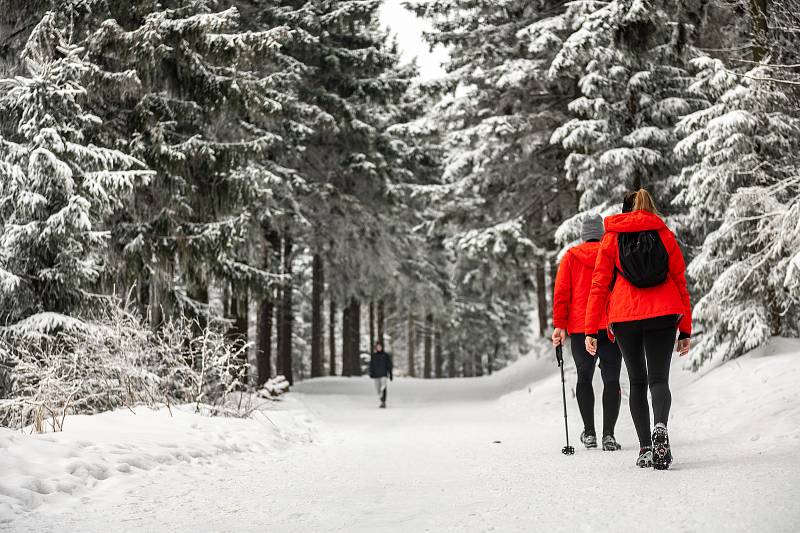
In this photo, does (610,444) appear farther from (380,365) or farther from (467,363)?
(467,363)

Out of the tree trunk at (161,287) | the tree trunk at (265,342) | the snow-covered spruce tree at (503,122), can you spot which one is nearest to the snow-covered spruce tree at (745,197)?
the snow-covered spruce tree at (503,122)

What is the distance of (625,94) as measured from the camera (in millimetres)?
11750

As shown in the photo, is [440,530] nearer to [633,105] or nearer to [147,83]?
[147,83]

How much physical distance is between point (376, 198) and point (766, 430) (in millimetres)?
15227

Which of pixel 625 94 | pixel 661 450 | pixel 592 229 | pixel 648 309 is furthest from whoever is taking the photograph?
pixel 625 94

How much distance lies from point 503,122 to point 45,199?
30.7ft

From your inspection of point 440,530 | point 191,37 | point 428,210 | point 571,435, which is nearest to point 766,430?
point 571,435

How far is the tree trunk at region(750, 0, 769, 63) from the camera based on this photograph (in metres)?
8.17

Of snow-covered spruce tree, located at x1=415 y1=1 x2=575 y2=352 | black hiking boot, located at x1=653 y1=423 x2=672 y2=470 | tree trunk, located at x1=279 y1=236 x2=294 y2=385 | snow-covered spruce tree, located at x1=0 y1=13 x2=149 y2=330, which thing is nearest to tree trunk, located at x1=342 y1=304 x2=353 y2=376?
tree trunk, located at x1=279 y1=236 x2=294 y2=385

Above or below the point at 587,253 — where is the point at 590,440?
below

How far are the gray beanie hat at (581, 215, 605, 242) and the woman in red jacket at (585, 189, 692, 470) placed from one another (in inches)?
58.5

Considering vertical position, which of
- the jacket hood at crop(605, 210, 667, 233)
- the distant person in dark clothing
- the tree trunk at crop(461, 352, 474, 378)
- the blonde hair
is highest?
the blonde hair

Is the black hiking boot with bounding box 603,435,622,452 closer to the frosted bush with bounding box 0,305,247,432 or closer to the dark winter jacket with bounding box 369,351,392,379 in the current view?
the frosted bush with bounding box 0,305,247,432

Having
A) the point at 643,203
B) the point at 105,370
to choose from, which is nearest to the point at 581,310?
the point at 643,203
